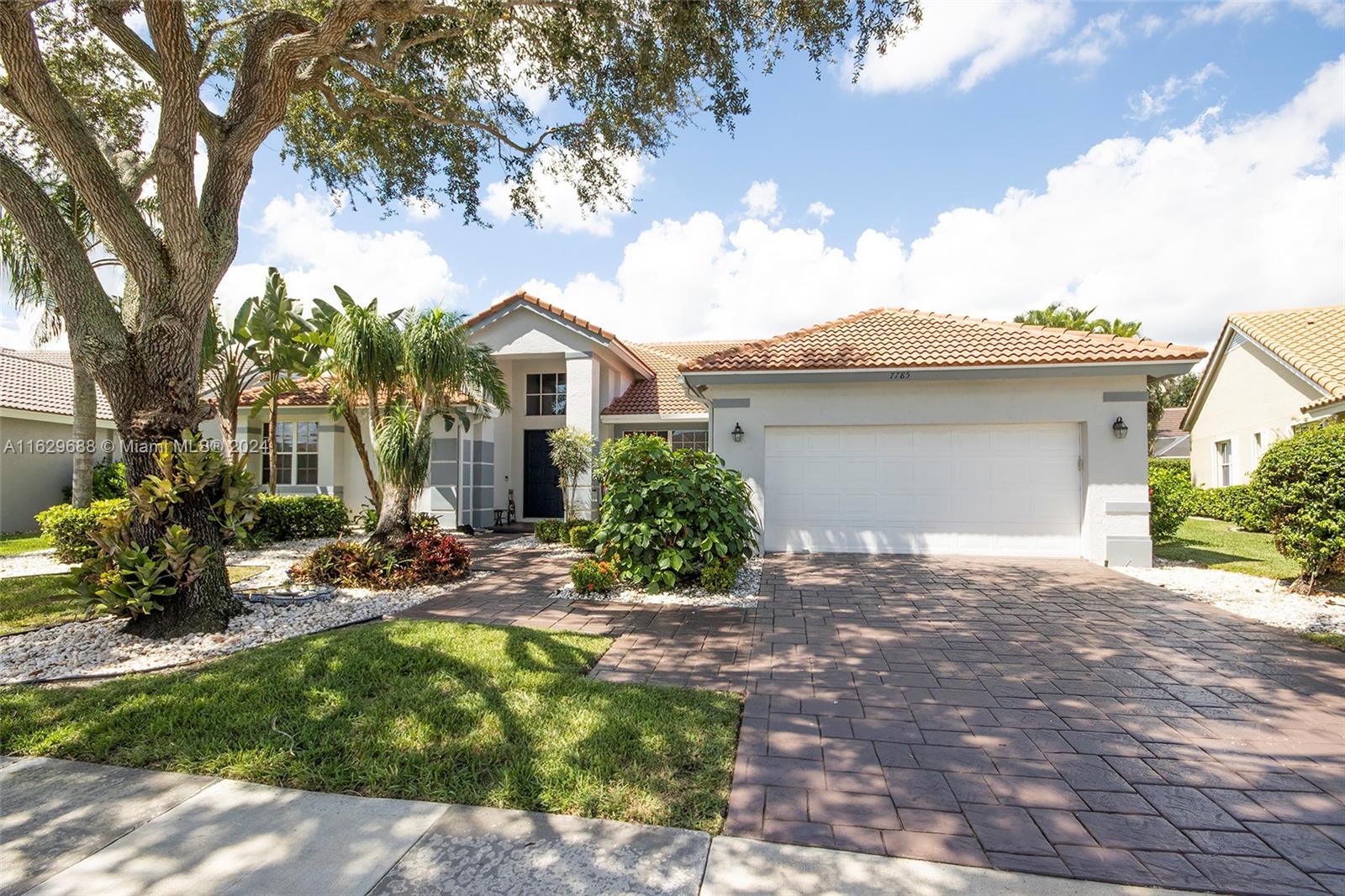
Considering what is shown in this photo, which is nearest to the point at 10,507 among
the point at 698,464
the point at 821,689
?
the point at 698,464

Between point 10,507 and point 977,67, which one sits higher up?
point 977,67

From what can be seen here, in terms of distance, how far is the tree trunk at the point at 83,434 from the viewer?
37.8 ft

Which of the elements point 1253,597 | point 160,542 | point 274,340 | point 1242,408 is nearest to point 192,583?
point 160,542

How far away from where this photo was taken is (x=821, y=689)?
190 inches

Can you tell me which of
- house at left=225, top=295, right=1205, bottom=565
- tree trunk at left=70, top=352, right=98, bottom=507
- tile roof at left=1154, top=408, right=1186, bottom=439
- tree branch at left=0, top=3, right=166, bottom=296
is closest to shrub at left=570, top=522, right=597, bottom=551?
house at left=225, top=295, right=1205, bottom=565

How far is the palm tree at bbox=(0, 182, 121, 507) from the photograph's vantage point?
1068 centimetres

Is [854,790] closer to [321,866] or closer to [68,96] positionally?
[321,866]

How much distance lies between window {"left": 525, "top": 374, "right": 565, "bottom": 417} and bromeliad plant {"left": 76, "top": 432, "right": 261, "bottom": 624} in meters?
10.8

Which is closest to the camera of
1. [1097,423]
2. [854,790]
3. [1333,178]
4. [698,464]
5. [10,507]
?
[854,790]

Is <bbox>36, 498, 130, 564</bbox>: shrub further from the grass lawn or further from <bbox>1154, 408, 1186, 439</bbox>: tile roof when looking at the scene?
<bbox>1154, 408, 1186, 439</bbox>: tile roof

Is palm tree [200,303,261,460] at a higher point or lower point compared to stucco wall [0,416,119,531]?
higher

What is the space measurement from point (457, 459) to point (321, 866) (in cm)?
1283

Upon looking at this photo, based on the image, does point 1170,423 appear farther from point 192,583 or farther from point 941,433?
point 192,583

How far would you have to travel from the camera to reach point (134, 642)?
5992mm
